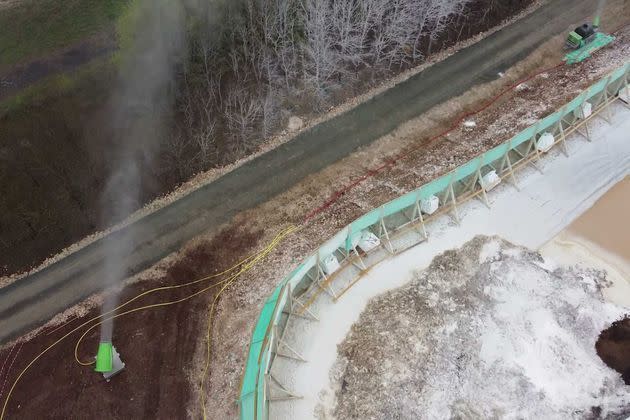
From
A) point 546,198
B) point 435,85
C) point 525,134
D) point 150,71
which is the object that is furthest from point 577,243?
point 150,71

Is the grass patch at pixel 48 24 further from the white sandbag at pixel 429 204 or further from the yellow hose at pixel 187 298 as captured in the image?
the white sandbag at pixel 429 204

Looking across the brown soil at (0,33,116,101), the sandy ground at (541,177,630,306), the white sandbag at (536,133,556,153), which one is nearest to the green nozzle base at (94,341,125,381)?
the brown soil at (0,33,116,101)

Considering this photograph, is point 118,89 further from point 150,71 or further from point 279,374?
point 279,374

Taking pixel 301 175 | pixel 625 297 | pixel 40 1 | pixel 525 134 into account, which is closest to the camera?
pixel 625 297

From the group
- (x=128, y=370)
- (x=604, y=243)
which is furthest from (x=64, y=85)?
(x=604, y=243)

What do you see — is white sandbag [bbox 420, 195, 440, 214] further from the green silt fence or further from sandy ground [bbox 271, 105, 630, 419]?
sandy ground [bbox 271, 105, 630, 419]

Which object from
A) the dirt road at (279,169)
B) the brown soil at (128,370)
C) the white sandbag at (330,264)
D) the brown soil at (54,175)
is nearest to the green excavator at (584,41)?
the dirt road at (279,169)
